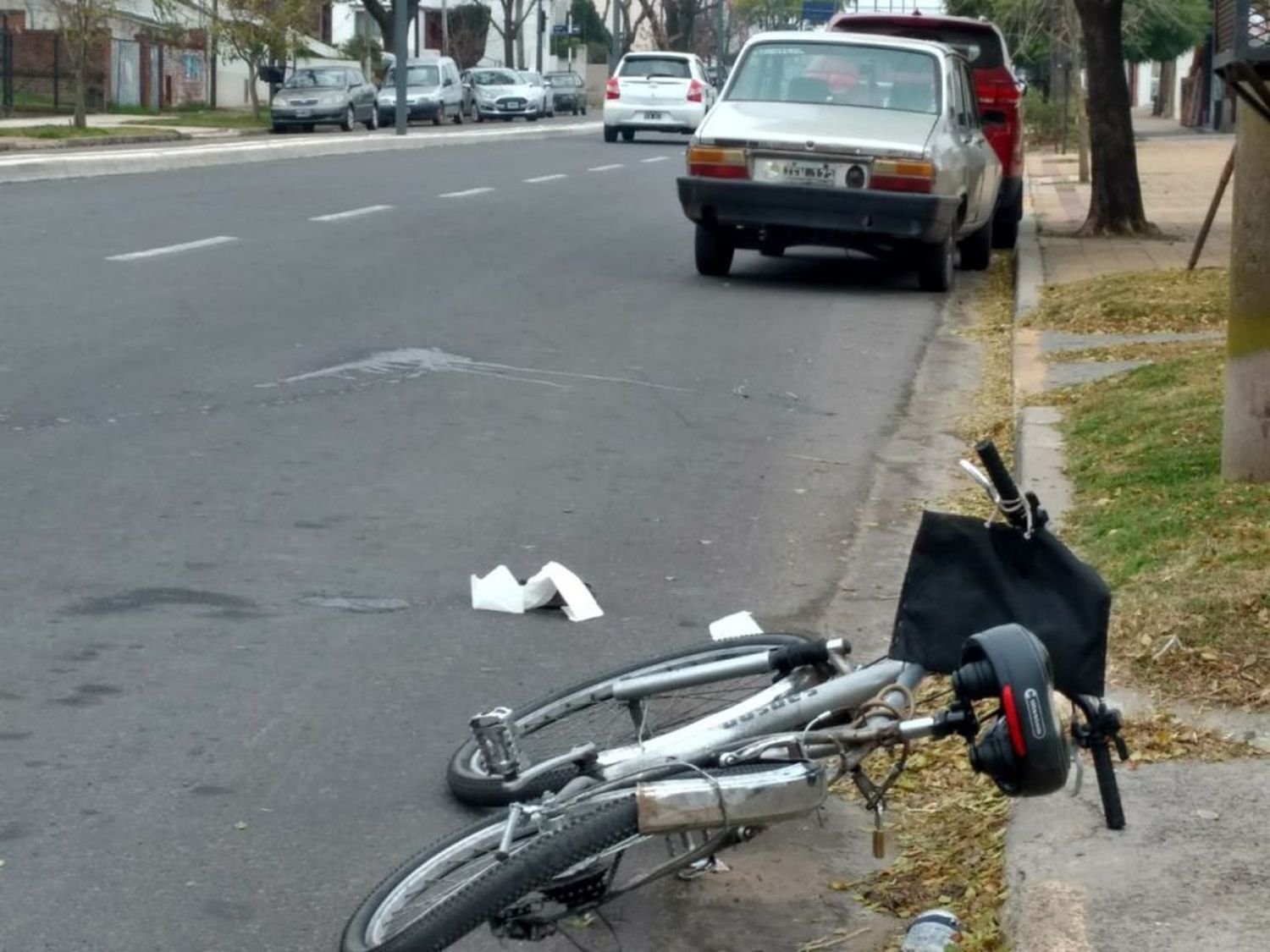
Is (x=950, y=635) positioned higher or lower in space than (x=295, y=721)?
higher

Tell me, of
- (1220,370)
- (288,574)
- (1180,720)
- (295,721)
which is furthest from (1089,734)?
(1220,370)

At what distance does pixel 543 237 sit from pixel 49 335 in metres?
6.93

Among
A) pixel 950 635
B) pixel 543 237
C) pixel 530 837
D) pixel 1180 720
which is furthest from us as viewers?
pixel 543 237

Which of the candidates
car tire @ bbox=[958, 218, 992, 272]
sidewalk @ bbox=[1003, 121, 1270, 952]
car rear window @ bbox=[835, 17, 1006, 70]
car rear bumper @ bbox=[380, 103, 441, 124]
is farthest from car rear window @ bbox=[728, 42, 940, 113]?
car rear bumper @ bbox=[380, 103, 441, 124]

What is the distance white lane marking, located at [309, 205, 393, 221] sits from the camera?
18.3m

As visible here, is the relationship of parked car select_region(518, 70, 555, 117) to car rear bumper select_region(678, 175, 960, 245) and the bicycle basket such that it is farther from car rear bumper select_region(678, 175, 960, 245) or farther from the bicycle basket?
the bicycle basket

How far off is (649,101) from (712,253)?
80.9 ft

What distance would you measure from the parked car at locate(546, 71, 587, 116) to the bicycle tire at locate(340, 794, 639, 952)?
61.3 metres

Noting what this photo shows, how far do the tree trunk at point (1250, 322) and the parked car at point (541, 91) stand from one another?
5061 cm

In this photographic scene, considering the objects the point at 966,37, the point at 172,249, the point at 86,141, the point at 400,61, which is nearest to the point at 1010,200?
the point at 966,37

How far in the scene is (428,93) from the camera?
51719 mm

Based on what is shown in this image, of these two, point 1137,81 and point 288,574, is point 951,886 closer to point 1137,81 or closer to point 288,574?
point 288,574

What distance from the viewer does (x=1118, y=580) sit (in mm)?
6102

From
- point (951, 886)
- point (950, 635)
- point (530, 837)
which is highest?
point (950, 635)
